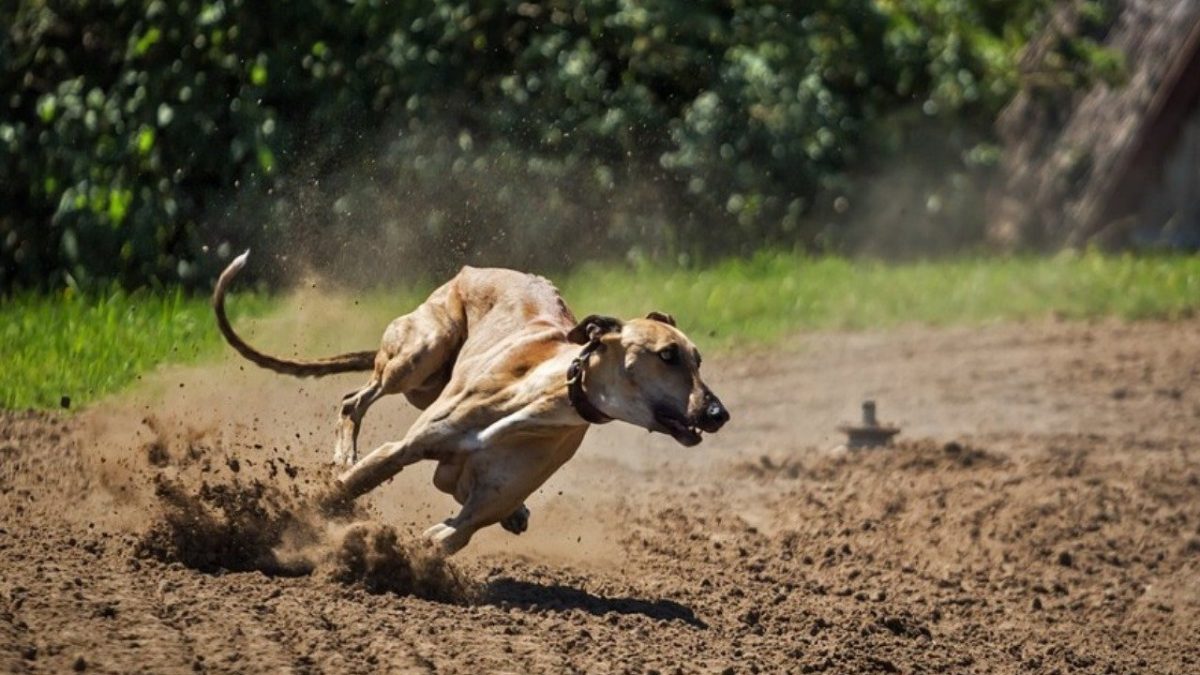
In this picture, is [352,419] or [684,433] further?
[352,419]

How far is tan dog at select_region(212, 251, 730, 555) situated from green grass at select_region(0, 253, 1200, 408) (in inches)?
79.8

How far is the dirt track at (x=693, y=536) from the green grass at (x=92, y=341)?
0.94ft

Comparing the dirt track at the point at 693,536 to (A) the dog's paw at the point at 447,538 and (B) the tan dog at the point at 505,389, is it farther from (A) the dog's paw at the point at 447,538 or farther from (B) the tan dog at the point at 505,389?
(B) the tan dog at the point at 505,389

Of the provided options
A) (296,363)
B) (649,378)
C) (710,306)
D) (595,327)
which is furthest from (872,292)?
(649,378)

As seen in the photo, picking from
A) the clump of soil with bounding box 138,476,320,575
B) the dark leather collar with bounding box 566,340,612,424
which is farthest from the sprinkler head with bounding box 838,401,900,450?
the clump of soil with bounding box 138,476,320,575

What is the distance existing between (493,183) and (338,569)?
6.49 meters

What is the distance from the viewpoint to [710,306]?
13.9 meters

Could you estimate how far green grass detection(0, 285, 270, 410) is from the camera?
10.6 meters

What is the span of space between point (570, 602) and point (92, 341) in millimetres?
4573

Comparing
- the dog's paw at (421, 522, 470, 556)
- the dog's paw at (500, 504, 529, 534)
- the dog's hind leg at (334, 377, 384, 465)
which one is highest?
the dog's hind leg at (334, 377, 384, 465)

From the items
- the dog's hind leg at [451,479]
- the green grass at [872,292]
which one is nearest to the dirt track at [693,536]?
the dog's hind leg at [451,479]

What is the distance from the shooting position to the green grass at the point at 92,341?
10641mm

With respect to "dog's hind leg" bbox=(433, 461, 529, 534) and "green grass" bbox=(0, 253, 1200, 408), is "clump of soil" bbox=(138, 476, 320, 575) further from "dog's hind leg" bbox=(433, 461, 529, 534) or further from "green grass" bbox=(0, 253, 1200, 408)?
"green grass" bbox=(0, 253, 1200, 408)

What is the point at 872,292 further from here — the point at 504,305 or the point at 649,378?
the point at 649,378
